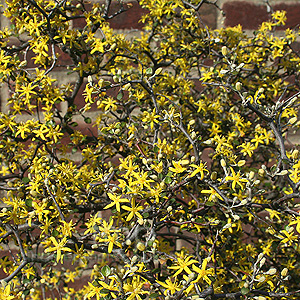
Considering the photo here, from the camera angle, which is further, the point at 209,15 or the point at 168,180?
the point at 209,15

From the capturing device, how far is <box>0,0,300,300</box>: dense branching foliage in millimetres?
368

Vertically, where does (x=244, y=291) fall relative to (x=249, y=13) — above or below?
below

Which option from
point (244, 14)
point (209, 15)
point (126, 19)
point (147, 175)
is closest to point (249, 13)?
point (244, 14)

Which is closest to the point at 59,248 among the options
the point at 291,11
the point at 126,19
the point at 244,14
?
the point at 126,19

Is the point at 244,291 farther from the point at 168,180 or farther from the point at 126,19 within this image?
the point at 126,19

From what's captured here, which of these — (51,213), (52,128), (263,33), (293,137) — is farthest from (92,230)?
(293,137)

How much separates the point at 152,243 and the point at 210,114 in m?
0.35

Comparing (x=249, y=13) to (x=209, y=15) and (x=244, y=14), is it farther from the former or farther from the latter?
(x=209, y=15)

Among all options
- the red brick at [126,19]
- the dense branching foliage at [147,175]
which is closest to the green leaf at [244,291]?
the dense branching foliage at [147,175]

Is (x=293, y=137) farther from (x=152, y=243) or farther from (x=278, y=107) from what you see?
(x=152, y=243)

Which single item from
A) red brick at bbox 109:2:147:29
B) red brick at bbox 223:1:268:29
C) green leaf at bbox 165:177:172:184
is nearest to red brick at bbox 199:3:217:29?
red brick at bbox 223:1:268:29

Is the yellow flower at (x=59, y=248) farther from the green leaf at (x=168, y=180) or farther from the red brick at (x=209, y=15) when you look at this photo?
the red brick at (x=209, y=15)

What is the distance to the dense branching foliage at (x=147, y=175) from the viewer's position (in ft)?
1.21

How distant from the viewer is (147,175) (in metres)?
0.38
